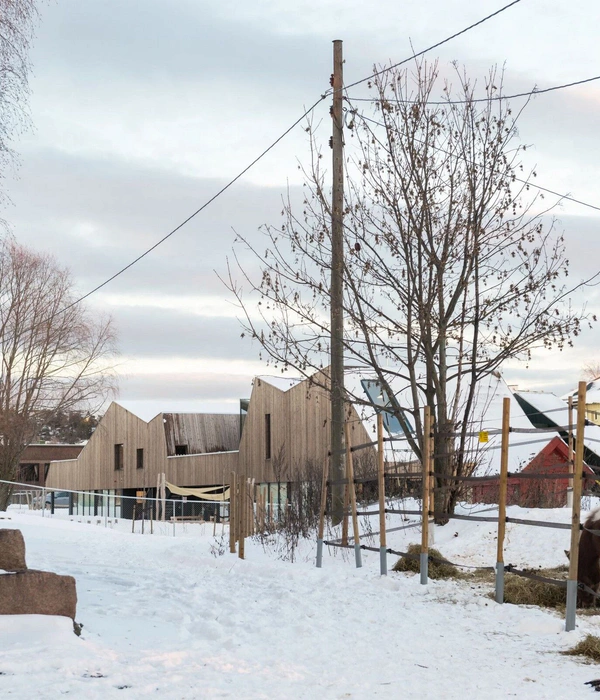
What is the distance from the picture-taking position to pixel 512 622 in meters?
8.91

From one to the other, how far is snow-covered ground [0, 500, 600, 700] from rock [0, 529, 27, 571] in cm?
61

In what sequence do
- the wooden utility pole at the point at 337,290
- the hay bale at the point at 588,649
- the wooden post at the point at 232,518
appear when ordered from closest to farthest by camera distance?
the hay bale at the point at 588,649 < the wooden utility pole at the point at 337,290 < the wooden post at the point at 232,518

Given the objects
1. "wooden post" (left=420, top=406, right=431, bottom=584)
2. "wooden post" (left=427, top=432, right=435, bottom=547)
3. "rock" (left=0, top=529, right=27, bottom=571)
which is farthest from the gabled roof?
"rock" (left=0, top=529, right=27, bottom=571)

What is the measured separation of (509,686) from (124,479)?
48878mm

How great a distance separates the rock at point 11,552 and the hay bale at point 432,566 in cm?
593

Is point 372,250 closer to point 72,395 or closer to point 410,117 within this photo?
point 410,117

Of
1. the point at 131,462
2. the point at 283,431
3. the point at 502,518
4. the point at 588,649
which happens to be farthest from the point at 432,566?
the point at 131,462

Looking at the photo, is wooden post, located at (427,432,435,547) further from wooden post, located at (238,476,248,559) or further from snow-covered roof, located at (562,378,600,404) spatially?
snow-covered roof, located at (562,378,600,404)

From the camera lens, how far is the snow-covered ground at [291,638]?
6.05 m

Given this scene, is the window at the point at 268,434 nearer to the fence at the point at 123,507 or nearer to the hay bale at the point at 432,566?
the fence at the point at 123,507

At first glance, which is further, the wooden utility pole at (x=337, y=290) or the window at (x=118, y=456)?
the window at (x=118, y=456)

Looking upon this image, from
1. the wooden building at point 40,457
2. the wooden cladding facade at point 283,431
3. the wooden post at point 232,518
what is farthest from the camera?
the wooden building at point 40,457

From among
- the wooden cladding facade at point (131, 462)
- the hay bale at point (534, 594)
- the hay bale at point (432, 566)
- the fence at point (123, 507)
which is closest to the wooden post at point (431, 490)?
the hay bale at point (432, 566)

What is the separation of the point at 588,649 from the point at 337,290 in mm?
8751
